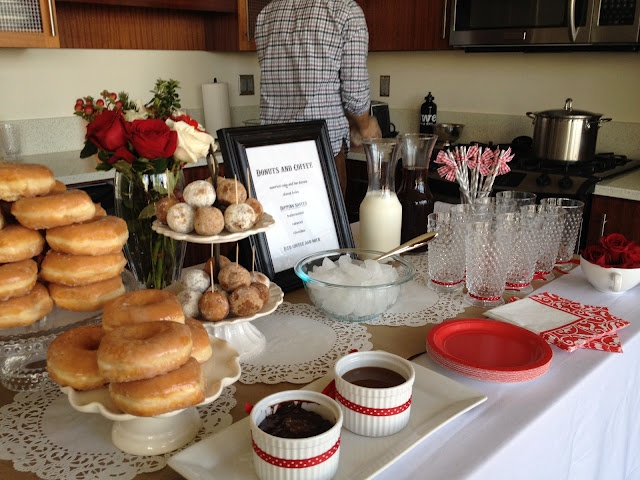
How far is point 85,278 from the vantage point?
2.63 ft

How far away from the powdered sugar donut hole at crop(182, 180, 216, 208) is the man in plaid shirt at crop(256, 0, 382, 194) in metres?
1.73

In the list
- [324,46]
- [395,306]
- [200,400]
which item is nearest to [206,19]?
[324,46]

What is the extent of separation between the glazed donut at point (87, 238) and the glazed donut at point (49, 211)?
0.04ft

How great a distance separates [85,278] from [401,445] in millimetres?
496

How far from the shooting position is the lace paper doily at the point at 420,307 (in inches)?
42.6

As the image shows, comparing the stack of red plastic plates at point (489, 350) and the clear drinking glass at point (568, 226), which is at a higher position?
the clear drinking glass at point (568, 226)

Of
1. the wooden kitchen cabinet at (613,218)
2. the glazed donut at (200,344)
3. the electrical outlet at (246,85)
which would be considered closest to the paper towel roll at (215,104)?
the electrical outlet at (246,85)

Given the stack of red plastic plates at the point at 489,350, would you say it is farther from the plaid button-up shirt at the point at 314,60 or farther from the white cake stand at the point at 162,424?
the plaid button-up shirt at the point at 314,60

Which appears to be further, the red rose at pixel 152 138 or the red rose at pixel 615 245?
the red rose at pixel 615 245

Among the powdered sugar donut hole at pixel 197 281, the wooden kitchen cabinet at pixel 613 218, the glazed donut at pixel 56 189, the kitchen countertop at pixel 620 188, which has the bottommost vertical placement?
the wooden kitchen cabinet at pixel 613 218

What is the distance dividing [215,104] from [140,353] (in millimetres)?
3171

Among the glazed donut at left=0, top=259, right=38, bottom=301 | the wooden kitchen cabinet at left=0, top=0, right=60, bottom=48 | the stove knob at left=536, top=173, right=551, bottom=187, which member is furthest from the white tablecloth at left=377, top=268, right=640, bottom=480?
the wooden kitchen cabinet at left=0, top=0, right=60, bottom=48

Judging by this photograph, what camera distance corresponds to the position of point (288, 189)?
1.25 metres

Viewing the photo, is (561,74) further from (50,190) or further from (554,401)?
(50,190)
